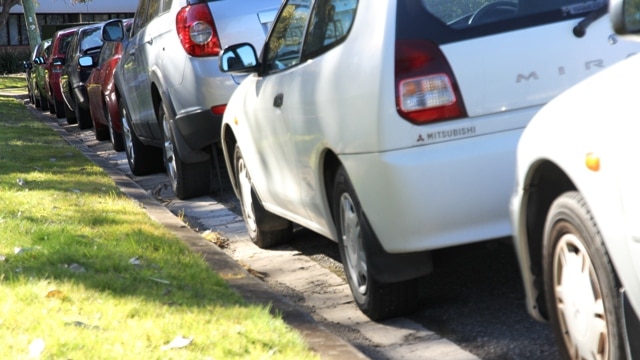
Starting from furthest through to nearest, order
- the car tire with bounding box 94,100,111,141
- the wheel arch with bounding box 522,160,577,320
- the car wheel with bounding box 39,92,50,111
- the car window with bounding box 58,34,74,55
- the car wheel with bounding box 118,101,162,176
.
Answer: the car wheel with bounding box 39,92,50,111
the car window with bounding box 58,34,74,55
the car tire with bounding box 94,100,111,141
the car wheel with bounding box 118,101,162,176
the wheel arch with bounding box 522,160,577,320

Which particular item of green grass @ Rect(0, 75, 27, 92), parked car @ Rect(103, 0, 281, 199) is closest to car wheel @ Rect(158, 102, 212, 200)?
parked car @ Rect(103, 0, 281, 199)

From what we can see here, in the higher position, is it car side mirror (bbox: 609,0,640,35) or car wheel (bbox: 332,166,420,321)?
car side mirror (bbox: 609,0,640,35)

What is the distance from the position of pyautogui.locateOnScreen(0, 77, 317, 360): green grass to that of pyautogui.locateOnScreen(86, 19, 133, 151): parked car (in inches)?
176

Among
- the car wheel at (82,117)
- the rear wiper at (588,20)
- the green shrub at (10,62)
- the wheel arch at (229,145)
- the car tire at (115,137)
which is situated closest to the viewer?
the rear wiper at (588,20)

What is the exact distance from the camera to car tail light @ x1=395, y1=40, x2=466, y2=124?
17.7ft

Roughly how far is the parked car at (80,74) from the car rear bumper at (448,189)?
13.9m

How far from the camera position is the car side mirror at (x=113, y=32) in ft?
44.9

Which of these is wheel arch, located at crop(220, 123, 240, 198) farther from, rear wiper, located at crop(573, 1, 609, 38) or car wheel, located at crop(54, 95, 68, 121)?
car wheel, located at crop(54, 95, 68, 121)

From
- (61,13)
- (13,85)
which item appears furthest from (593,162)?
(61,13)

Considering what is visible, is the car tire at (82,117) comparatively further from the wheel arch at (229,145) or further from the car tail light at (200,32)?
the wheel arch at (229,145)

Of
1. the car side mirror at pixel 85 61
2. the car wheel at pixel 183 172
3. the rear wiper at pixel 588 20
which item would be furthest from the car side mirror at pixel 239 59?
the car side mirror at pixel 85 61

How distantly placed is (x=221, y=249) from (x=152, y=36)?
297cm

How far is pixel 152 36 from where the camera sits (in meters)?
10.8

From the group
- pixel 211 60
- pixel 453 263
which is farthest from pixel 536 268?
pixel 211 60
